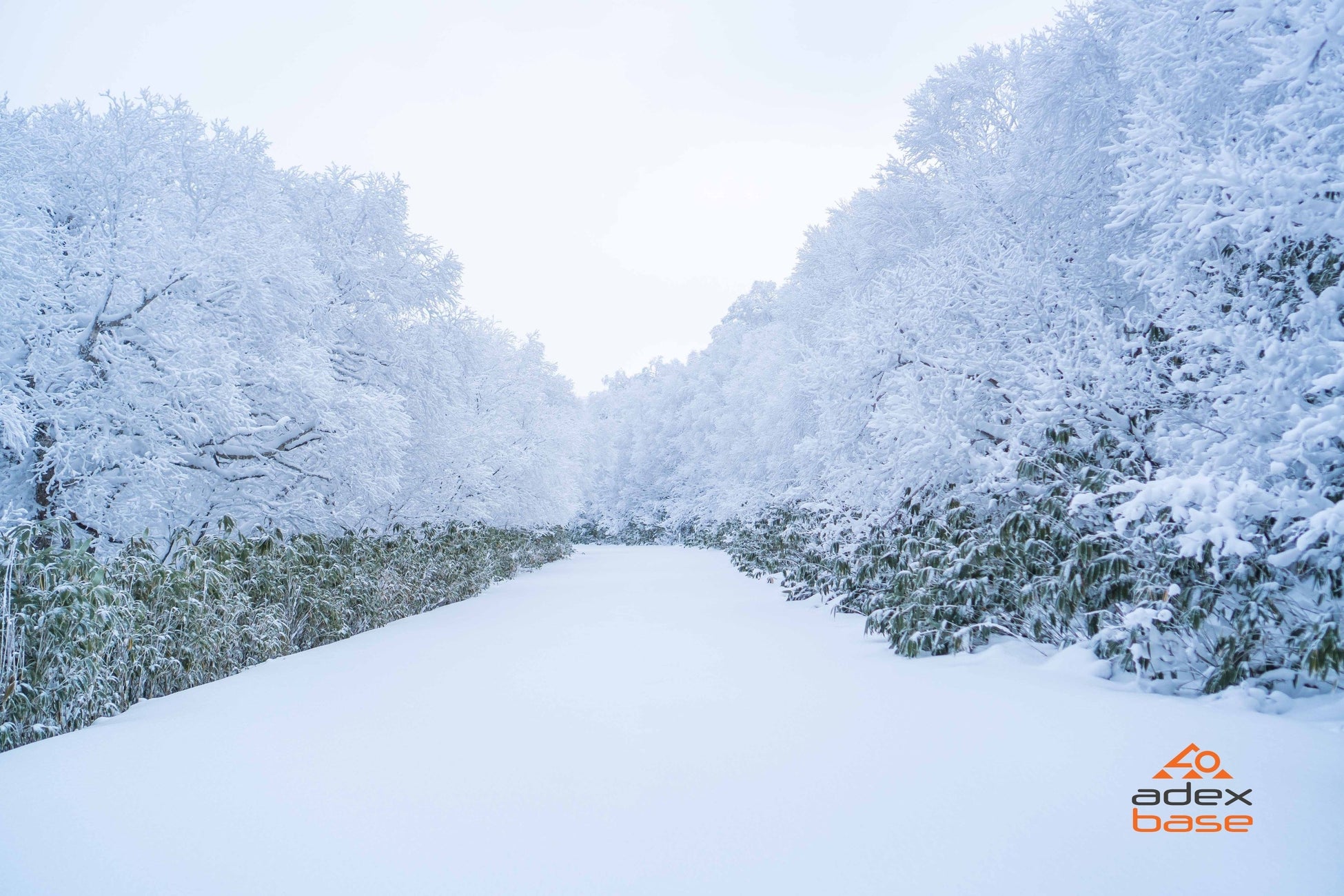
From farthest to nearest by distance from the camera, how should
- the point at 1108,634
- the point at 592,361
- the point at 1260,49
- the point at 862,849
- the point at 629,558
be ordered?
the point at 592,361 → the point at 629,558 → the point at 1108,634 → the point at 1260,49 → the point at 862,849

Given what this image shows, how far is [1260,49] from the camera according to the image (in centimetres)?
329

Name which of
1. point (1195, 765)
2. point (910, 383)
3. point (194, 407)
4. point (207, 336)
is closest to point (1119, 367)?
point (910, 383)

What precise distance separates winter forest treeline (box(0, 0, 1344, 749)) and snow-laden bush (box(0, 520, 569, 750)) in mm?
27

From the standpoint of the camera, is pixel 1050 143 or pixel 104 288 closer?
pixel 104 288

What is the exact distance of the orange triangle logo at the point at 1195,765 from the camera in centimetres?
273

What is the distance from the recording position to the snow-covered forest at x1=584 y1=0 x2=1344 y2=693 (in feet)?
10.4

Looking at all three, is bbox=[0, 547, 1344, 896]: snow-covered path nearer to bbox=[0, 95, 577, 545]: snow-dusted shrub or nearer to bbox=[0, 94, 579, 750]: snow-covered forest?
bbox=[0, 94, 579, 750]: snow-covered forest

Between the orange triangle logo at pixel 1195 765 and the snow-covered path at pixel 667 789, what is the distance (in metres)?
0.06

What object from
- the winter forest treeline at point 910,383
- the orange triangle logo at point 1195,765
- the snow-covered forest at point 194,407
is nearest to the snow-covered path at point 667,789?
the orange triangle logo at point 1195,765

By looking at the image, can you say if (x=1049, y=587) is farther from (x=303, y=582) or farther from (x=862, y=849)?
(x=303, y=582)

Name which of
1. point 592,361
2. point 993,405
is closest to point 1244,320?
point 993,405

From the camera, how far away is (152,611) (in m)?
4.93

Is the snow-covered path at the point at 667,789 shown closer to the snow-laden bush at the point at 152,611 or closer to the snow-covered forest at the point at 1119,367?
the snow-laden bush at the point at 152,611

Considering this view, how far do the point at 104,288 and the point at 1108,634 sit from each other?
29.8ft
